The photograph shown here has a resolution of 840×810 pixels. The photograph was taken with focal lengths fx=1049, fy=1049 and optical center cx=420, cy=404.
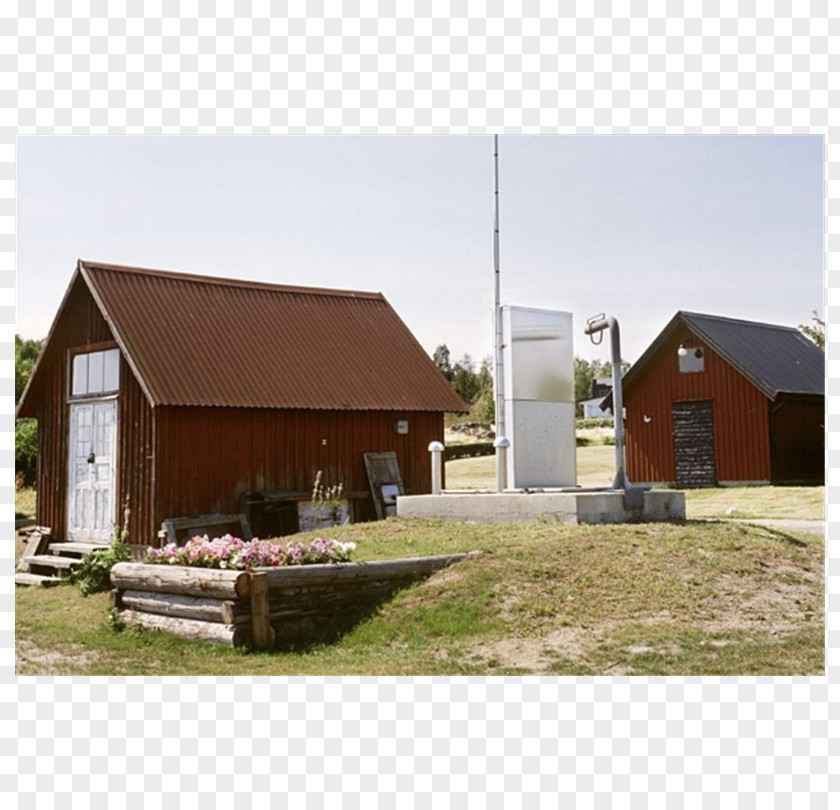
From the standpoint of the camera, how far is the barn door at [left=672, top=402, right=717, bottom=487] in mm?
29391

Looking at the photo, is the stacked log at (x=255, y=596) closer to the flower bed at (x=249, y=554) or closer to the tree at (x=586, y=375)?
the flower bed at (x=249, y=554)

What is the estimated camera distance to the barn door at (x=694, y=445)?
2939cm

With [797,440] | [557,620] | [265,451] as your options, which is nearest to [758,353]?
[797,440]

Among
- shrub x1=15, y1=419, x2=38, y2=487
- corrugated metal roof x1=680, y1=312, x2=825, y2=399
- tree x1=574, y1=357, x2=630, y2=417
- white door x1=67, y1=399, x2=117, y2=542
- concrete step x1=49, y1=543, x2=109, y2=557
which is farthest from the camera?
→ tree x1=574, y1=357, x2=630, y2=417

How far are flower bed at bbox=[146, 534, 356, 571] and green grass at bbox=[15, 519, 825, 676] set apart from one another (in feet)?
2.67

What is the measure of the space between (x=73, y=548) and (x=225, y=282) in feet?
18.7

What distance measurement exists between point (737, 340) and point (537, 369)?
1605cm

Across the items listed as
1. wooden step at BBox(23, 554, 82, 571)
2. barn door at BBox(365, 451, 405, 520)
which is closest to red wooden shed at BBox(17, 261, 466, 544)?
barn door at BBox(365, 451, 405, 520)

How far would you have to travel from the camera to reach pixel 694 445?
29688 mm

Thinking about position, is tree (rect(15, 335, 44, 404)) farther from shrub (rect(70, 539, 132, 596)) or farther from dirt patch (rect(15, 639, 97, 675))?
dirt patch (rect(15, 639, 97, 675))

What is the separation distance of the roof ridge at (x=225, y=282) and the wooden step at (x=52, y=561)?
503cm

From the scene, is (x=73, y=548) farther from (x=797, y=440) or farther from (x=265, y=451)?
(x=797, y=440)

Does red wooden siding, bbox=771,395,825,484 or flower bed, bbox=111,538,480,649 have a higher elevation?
red wooden siding, bbox=771,395,825,484

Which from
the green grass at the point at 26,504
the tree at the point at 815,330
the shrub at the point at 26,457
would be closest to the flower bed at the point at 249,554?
the shrub at the point at 26,457
